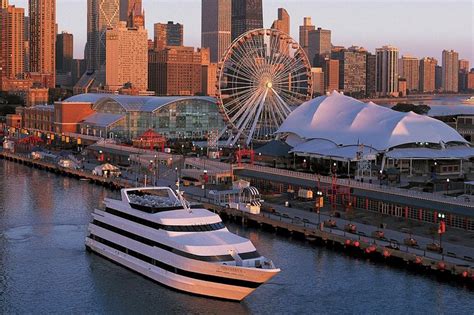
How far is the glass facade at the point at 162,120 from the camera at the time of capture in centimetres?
9388

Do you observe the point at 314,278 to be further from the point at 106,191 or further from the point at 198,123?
the point at 198,123

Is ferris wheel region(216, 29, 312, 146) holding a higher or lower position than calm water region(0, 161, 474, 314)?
higher

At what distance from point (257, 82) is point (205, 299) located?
155 feet

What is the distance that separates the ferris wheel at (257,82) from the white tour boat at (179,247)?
3891cm

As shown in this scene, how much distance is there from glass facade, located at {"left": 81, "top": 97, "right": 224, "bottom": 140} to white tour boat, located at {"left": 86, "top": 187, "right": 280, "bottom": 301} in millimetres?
58208

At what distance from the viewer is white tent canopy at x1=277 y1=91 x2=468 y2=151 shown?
59.5 m

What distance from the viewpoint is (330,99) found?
231 ft

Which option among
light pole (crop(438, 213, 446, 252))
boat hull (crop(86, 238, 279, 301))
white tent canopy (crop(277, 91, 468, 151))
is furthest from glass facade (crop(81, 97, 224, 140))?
boat hull (crop(86, 238, 279, 301))

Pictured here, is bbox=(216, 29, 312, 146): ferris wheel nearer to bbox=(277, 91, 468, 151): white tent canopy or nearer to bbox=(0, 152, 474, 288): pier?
bbox=(277, 91, 468, 151): white tent canopy

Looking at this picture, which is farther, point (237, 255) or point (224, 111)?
point (224, 111)

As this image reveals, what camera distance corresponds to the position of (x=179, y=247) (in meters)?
29.9

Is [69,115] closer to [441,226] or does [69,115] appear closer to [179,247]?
[441,226]

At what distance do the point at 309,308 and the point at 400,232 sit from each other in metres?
11.9

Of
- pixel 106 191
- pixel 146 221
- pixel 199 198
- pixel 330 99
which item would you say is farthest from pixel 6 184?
pixel 146 221
